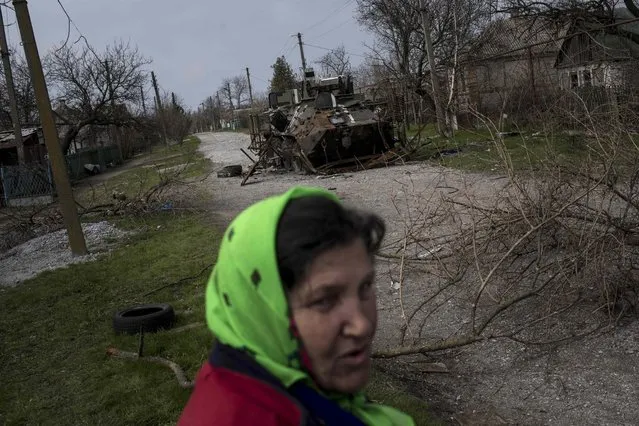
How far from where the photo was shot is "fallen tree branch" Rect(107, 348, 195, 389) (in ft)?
15.2

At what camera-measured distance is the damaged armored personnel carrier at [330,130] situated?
57.0 ft

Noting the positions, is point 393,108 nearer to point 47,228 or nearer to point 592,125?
point 47,228

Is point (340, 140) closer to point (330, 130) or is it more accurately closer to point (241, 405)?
point (330, 130)

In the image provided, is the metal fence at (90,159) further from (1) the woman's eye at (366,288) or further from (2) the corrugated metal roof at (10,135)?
(1) the woman's eye at (366,288)

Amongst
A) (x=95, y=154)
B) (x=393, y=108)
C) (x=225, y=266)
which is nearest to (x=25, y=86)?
(x=95, y=154)

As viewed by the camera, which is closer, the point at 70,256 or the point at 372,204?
the point at 70,256

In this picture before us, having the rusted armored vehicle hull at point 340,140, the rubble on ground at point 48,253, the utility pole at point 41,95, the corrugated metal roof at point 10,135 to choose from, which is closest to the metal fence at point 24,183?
the corrugated metal roof at point 10,135

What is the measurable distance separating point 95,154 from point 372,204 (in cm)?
3152

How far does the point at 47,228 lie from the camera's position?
44.0 feet

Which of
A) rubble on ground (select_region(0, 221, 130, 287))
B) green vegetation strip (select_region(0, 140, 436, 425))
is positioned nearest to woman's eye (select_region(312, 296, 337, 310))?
green vegetation strip (select_region(0, 140, 436, 425))

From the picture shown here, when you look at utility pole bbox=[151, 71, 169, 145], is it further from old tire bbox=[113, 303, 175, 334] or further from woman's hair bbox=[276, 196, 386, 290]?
woman's hair bbox=[276, 196, 386, 290]

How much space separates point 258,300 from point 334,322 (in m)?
0.15

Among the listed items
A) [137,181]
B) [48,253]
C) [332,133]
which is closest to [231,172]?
[137,181]

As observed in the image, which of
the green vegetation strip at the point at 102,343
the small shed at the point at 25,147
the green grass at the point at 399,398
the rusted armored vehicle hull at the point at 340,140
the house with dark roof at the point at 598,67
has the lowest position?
the green grass at the point at 399,398
